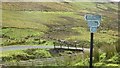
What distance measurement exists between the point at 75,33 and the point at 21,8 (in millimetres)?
3968

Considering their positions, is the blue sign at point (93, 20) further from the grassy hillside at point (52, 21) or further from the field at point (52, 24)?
the grassy hillside at point (52, 21)

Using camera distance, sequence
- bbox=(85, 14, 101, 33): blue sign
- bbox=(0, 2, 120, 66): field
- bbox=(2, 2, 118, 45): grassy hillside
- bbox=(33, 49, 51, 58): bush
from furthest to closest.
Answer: bbox=(2, 2, 118, 45): grassy hillside, bbox=(0, 2, 120, 66): field, bbox=(33, 49, 51, 58): bush, bbox=(85, 14, 101, 33): blue sign

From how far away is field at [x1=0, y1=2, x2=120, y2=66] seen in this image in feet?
57.1

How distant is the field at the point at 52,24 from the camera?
57.1 feet

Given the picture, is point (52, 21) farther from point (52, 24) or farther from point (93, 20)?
point (93, 20)

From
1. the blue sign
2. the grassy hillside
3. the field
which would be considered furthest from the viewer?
the grassy hillside

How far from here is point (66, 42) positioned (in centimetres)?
1772

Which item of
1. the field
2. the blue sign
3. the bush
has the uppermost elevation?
the blue sign

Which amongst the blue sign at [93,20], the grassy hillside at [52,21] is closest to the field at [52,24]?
the grassy hillside at [52,21]

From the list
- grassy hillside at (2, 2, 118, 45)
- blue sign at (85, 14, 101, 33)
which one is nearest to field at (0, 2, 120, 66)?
grassy hillside at (2, 2, 118, 45)

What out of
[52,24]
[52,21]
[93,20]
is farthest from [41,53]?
[52,21]

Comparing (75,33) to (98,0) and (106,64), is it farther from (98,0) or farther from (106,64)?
(106,64)

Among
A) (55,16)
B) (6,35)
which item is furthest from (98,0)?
(6,35)

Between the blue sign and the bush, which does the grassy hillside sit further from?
the blue sign
